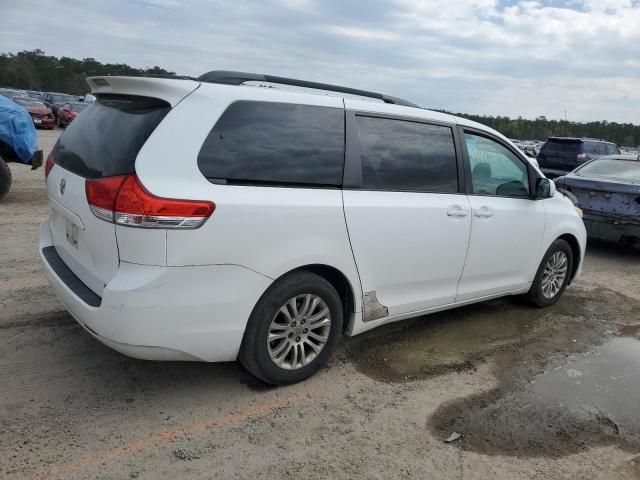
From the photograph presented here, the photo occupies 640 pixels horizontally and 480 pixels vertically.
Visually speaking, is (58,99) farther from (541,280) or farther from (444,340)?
(444,340)

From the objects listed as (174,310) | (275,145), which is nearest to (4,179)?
(275,145)

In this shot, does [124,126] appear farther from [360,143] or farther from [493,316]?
[493,316]

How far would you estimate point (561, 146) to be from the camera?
54.4ft

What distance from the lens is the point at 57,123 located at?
97.6ft

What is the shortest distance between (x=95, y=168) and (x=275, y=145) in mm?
1015

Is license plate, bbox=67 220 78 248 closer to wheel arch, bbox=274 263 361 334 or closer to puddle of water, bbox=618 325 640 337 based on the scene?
wheel arch, bbox=274 263 361 334

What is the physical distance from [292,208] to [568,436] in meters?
2.09

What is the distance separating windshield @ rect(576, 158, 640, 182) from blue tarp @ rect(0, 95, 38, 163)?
887 centimetres

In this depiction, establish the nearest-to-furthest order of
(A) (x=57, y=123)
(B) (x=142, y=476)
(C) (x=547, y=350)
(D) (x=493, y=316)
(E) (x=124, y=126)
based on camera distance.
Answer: (B) (x=142, y=476)
(E) (x=124, y=126)
(C) (x=547, y=350)
(D) (x=493, y=316)
(A) (x=57, y=123)

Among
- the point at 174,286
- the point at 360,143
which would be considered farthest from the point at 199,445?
the point at 360,143

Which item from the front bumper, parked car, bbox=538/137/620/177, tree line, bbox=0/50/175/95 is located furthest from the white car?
tree line, bbox=0/50/175/95

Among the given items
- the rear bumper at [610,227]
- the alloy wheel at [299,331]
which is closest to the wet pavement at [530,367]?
the alloy wheel at [299,331]

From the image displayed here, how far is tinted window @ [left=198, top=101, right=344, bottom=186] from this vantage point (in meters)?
3.06

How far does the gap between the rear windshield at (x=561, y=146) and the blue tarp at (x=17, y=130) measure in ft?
45.3
